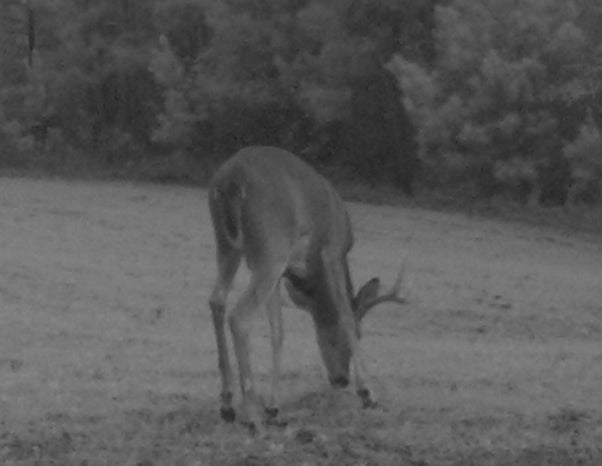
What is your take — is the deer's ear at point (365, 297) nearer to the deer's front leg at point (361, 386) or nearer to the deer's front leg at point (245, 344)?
the deer's front leg at point (361, 386)

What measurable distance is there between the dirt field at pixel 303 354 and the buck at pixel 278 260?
1.13 feet

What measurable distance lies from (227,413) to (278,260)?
3.55 feet

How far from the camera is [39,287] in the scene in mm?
24734

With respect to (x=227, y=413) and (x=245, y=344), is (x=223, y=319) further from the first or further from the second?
(x=227, y=413)

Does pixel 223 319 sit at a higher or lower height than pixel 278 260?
lower

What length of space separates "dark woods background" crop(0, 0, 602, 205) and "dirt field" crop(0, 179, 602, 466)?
11.3 ft

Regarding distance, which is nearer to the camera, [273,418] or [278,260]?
[278,260]

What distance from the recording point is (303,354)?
55.8 feet

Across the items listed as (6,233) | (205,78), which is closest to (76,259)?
(6,233)

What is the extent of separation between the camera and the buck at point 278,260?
10688 millimetres

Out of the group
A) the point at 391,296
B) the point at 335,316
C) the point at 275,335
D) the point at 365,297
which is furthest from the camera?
the point at 391,296

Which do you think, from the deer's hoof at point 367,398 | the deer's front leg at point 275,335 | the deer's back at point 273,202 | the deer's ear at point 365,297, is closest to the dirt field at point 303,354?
the deer's hoof at point 367,398

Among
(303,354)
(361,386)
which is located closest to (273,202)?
(361,386)

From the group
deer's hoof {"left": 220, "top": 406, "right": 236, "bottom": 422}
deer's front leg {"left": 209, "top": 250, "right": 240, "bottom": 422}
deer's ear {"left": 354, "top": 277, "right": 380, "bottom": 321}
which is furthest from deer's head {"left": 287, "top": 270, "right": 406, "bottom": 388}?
deer's hoof {"left": 220, "top": 406, "right": 236, "bottom": 422}
